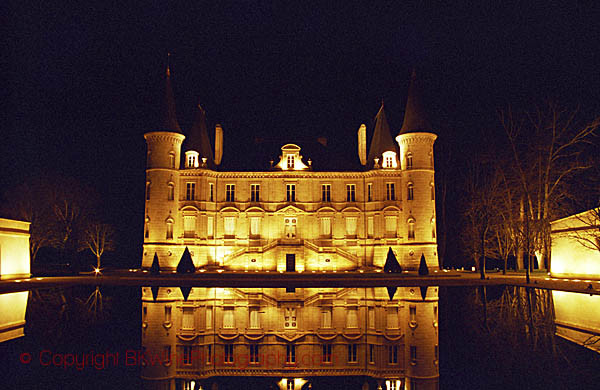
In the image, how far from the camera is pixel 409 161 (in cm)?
4600

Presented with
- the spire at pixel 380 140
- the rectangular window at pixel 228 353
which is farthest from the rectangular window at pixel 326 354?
the spire at pixel 380 140

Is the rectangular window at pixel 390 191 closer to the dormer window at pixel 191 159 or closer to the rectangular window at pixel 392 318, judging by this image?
the dormer window at pixel 191 159

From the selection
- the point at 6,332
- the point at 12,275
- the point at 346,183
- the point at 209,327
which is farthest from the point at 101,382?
the point at 346,183

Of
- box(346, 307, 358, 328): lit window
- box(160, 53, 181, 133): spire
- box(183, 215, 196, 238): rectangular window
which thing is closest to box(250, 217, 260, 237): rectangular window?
box(183, 215, 196, 238): rectangular window

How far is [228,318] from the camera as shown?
16391mm

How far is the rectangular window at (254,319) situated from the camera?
15.0 metres

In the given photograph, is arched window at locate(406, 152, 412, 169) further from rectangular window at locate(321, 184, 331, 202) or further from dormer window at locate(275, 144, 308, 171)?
dormer window at locate(275, 144, 308, 171)

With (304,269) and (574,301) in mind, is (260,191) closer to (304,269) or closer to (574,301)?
(304,269)

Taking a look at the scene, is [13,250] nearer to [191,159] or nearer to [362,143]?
[191,159]

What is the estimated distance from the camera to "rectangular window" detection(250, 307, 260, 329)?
1498cm

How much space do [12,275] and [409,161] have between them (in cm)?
3379

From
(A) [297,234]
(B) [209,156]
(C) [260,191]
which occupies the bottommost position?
(A) [297,234]

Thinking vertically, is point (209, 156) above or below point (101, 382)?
above

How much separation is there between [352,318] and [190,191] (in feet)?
108
